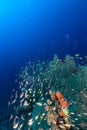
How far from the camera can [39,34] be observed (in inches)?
1117

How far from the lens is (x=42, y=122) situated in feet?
17.6

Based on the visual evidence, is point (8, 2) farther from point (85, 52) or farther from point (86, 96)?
point (86, 96)

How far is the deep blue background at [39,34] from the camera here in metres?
19.5

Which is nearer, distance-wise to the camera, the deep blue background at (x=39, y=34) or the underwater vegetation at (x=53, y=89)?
the underwater vegetation at (x=53, y=89)

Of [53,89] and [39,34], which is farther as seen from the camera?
[39,34]

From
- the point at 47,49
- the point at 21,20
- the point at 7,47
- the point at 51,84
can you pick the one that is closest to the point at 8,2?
the point at 21,20

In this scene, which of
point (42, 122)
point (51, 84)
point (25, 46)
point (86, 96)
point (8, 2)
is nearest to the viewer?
point (42, 122)

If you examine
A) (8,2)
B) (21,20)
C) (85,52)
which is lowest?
(85,52)

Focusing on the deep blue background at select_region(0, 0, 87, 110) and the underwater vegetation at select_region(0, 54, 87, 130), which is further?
the deep blue background at select_region(0, 0, 87, 110)

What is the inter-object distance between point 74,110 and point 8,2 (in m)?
49.3

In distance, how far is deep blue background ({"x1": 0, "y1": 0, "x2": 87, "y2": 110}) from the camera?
1950cm

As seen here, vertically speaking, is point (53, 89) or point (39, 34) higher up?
point (39, 34)

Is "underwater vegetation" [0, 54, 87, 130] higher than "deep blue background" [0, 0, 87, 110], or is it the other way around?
"deep blue background" [0, 0, 87, 110]

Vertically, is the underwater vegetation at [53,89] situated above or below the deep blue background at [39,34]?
below
